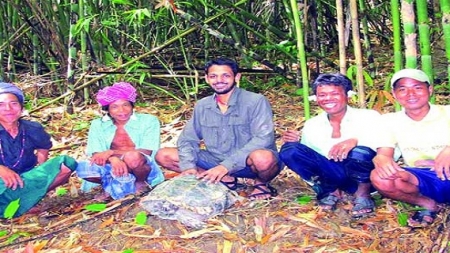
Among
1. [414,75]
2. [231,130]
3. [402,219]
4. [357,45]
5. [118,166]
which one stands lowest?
[402,219]

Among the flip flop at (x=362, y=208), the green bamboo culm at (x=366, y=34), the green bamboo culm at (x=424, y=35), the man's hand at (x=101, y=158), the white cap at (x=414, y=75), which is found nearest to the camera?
the white cap at (x=414, y=75)

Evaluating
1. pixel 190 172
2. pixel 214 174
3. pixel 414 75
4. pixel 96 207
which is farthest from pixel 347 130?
pixel 96 207

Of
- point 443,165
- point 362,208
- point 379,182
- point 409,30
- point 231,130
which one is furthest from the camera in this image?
point 231,130

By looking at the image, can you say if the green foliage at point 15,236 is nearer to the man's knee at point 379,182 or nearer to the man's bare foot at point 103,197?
the man's bare foot at point 103,197

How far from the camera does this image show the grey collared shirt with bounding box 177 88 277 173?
3.59m

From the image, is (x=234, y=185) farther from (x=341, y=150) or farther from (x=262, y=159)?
(x=341, y=150)

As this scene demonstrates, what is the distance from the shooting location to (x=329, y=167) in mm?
3336

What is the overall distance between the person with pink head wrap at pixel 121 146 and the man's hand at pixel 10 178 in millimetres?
374

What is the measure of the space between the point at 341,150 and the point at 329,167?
4.9 inches

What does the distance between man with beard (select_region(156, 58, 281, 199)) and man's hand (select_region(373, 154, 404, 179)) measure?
23.3 inches

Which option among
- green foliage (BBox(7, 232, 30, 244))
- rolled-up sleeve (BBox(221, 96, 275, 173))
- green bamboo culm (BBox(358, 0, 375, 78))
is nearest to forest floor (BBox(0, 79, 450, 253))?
green foliage (BBox(7, 232, 30, 244))

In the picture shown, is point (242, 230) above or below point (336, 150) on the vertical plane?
below

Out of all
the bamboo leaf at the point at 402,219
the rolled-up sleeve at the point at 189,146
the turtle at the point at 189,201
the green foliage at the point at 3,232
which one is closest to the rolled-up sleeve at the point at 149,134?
→ the rolled-up sleeve at the point at 189,146

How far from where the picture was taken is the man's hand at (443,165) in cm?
296
